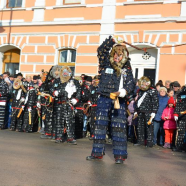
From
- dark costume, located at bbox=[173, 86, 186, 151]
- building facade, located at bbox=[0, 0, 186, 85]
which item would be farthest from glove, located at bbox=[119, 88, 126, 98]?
building facade, located at bbox=[0, 0, 186, 85]

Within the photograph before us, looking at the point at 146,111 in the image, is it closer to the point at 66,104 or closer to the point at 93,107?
the point at 93,107

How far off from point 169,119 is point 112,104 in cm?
465

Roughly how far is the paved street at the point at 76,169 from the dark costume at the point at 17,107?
497cm

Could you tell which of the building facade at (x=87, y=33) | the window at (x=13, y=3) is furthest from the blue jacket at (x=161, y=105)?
the window at (x=13, y=3)

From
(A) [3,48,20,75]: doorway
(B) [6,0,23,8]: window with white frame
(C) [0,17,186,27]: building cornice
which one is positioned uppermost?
(B) [6,0,23,8]: window with white frame

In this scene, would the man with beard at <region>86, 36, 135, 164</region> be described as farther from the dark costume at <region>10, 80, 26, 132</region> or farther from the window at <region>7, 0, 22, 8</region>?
the window at <region>7, 0, 22, 8</region>

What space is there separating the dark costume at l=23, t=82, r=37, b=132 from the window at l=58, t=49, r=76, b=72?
513 cm

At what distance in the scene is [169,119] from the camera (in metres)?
11.8

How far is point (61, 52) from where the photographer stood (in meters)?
19.2

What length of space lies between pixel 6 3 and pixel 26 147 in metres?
13.1

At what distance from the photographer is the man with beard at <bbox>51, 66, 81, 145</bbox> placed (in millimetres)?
10637

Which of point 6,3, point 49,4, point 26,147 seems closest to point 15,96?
point 26,147

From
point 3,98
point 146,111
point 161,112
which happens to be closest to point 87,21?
point 3,98

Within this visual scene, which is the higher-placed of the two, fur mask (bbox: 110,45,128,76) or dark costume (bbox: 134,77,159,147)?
fur mask (bbox: 110,45,128,76)
